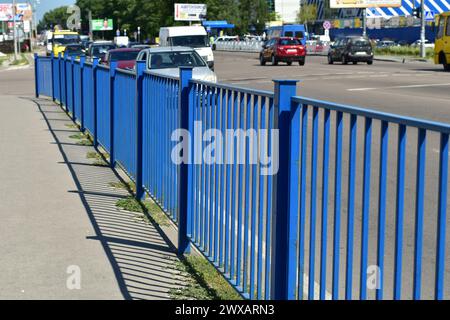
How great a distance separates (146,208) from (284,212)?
4.36 m

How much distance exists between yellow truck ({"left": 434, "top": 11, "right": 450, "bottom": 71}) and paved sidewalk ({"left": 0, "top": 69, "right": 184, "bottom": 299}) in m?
29.2

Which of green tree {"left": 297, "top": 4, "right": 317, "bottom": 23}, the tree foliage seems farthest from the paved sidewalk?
green tree {"left": 297, "top": 4, "right": 317, "bottom": 23}

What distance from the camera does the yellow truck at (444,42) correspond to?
38.8m

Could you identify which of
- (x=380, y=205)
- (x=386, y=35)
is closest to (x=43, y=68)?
(x=380, y=205)

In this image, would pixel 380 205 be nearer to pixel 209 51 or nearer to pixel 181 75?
pixel 181 75

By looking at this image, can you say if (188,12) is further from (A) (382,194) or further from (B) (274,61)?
(A) (382,194)

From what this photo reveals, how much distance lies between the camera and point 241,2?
136750 millimetres

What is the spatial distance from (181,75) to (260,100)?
1862 millimetres

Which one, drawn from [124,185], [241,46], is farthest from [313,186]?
[241,46]

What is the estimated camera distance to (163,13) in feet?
384

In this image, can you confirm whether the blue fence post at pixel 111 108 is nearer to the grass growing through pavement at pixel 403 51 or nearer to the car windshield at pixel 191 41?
the car windshield at pixel 191 41

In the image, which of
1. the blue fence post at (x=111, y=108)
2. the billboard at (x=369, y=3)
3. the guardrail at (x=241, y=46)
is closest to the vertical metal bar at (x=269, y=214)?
the blue fence post at (x=111, y=108)

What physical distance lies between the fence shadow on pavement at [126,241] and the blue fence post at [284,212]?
1.29 metres

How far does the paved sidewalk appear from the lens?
5922mm
